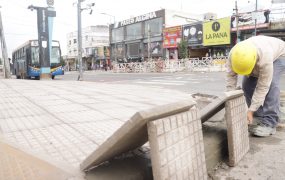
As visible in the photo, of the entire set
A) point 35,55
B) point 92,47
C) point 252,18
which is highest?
point 92,47

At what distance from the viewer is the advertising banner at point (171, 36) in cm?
3474

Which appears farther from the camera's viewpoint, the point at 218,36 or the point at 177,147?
the point at 218,36

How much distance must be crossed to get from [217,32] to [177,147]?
95.8 ft

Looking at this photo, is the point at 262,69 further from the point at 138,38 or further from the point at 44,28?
the point at 138,38

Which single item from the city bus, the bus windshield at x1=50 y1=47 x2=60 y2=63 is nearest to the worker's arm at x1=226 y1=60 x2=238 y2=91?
the city bus

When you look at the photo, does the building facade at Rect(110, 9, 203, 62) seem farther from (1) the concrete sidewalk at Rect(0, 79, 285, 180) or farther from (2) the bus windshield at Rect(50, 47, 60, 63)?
(1) the concrete sidewalk at Rect(0, 79, 285, 180)

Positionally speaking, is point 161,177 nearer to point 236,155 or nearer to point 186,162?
point 186,162

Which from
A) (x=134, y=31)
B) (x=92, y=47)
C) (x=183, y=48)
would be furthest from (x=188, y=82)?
(x=92, y=47)

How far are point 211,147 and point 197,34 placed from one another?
3044 cm

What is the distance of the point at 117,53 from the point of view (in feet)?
162

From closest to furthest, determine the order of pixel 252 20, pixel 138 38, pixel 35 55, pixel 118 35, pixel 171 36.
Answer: pixel 35 55, pixel 252 20, pixel 171 36, pixel 138 38, pixel 118 35

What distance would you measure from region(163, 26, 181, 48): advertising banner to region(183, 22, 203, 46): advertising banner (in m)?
1.37

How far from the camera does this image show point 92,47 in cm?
5788

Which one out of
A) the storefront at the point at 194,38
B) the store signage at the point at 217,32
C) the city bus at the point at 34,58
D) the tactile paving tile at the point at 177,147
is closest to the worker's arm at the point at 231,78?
the tactile paving tile at the point at 177,147
